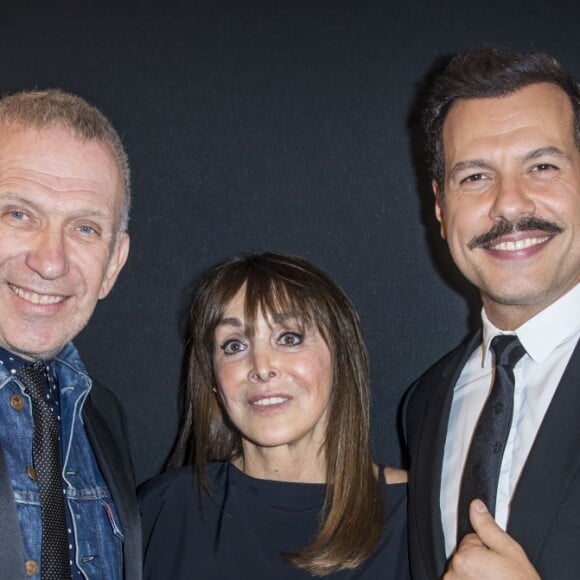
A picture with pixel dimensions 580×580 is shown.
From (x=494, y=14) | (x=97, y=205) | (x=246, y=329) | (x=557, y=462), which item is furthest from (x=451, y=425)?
(x=494, y=14)

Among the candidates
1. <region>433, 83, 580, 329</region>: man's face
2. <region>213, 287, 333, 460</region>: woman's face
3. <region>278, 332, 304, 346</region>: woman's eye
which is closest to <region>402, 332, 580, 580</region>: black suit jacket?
<region>433, 83, 580, 329</region>: man's face

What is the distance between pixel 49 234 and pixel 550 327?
3.80ft

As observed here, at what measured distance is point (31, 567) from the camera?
1.53 m

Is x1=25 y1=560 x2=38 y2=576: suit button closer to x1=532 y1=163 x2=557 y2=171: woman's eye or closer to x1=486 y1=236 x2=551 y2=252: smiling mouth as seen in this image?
x1=486 y1=236 x2=551 y2=252: smiling mouth

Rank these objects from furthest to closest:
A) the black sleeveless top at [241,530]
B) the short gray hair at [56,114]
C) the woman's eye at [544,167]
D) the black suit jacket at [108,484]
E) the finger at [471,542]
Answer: the black sleeveless top at [241,530]
the woman's eye at [544,167]
the short gray hair at [56,114]
the finger at [471,542]
the black suit jacket at [108,484]

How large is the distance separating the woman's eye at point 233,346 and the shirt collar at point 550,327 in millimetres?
790

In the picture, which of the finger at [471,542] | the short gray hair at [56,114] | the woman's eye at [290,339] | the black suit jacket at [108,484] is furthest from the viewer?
the woman's eye at [290,339]

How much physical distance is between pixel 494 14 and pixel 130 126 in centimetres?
133

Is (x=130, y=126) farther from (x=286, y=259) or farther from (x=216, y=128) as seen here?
(x=286, y=259)

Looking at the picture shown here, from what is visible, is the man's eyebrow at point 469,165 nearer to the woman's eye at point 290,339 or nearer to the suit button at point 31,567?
the woman's eye at point 290,339

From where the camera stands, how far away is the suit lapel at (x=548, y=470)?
1.52m

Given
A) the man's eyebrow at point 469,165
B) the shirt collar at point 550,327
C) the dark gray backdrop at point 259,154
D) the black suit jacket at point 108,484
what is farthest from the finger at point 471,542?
the dark gray backdrop at point 259,154

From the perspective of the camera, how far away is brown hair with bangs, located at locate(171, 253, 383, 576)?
6.89ft

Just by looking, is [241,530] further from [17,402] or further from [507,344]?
[507,344]
